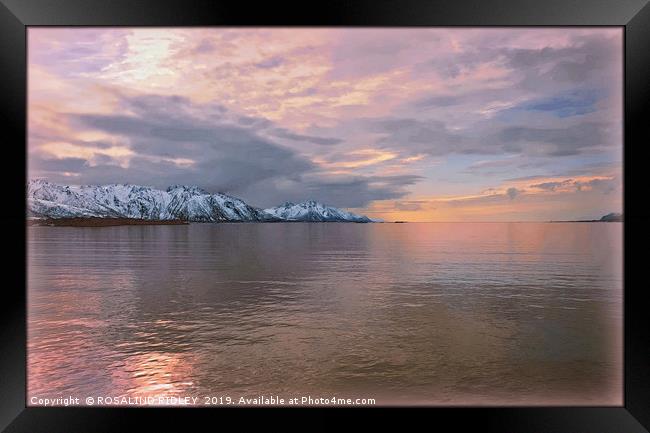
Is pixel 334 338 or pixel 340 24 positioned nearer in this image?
pixel 340 24

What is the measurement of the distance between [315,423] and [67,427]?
284 centimetres

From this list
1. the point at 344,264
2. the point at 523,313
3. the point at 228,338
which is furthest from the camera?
the point at 344,264

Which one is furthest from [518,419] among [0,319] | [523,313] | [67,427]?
[523,313]

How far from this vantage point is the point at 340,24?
15.7 feet

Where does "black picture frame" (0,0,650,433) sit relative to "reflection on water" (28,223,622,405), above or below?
above

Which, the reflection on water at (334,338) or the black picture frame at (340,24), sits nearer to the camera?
the black picture frame at (340,24)

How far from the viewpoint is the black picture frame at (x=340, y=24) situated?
4543mm

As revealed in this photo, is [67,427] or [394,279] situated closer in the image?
[67,427]

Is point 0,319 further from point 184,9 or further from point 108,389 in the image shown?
point 108,389

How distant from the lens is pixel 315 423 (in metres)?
4.55

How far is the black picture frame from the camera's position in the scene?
4543mm

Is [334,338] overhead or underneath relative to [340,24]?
underneath

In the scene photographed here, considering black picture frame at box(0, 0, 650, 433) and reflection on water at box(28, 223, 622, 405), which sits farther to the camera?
reflection on water at box(28, 223, 622, 405)

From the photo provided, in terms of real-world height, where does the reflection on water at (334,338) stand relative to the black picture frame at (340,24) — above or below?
below
